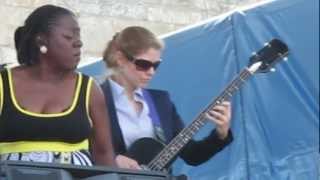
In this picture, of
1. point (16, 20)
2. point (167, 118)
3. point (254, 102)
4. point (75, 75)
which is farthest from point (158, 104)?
point (16, 20)

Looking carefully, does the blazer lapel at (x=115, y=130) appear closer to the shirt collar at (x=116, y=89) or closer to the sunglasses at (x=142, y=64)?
the shirt collar at (x=116, y=89)

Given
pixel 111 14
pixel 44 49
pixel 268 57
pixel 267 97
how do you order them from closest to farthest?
1. pixel 44 49
2. pixel 268 57
3. pixel 267 97
4. pixel 111 14

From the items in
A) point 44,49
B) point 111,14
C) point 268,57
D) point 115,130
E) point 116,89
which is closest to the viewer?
point 44,49

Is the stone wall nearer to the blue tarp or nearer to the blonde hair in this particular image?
the blue tarp

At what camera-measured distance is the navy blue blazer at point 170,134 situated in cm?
321

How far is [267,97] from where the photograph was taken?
4473 mm

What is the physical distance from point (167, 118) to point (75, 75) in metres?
0.70

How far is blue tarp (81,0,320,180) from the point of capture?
4328mm

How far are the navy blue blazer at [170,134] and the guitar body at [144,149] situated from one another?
0.03 meters

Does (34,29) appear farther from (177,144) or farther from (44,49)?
(177,144)

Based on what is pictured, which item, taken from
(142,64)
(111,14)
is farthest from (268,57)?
(111,14)

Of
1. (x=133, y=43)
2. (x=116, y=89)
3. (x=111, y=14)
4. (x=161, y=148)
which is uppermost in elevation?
(x=133, y=43)

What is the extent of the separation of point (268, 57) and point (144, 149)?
0.74 meters

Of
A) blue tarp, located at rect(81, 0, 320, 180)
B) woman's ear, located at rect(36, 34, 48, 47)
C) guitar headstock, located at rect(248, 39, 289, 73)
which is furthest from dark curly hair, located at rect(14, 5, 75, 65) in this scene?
blue tarp, located at rect(81, 0, 320, 180)
